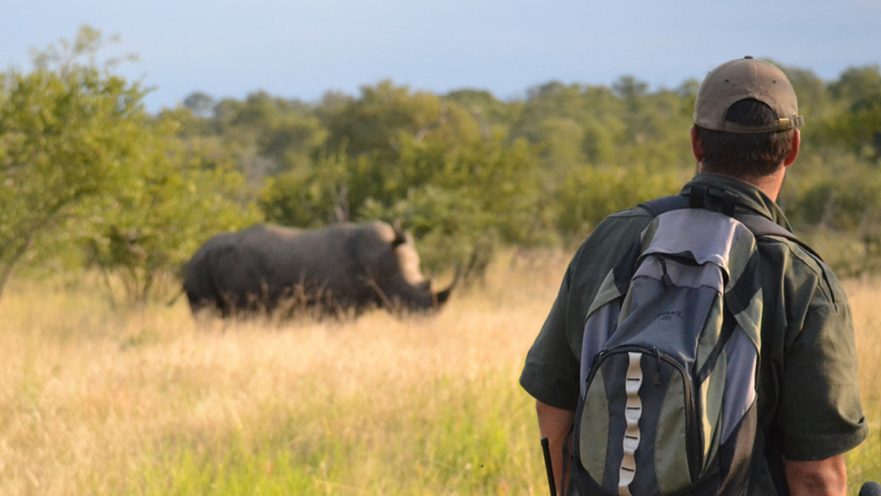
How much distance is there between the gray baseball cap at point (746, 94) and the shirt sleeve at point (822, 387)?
431 mm

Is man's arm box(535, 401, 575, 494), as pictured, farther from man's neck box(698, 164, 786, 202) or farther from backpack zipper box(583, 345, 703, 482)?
man's neck box(698, 164, 786, 202)

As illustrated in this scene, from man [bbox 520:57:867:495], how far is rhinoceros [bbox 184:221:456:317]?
10.1 meters

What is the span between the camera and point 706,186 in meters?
2.27

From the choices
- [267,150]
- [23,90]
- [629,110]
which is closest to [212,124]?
[267,150]

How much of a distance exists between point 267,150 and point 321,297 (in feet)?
130

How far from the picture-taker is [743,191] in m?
2.31

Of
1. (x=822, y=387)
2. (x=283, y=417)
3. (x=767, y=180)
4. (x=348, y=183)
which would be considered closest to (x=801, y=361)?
(x=822, y=387)

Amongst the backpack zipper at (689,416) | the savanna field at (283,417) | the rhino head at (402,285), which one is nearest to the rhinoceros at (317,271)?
the rhino head at (402,285)

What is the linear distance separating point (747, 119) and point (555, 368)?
759mm

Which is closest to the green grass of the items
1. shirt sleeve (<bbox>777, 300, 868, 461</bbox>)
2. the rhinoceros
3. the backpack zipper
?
shirt sleeve (<bbox>777, 300, 868, 461</bbox>)

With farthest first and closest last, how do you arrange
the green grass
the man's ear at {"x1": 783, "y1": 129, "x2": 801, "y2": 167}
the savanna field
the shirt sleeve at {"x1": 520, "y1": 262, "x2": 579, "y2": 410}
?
the savanna field
the green grass
the shirt sleeve at {"x1": 520, "y1": 262, "x2": 579, "y2": 410}
the man's ear at {"x1": 783, "y1": 129, "x2": 801, "y2": 167}

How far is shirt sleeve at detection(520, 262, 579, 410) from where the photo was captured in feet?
8.34

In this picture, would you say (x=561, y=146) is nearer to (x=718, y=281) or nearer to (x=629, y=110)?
(x=629, y=110)

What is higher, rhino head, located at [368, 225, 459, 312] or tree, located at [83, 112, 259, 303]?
tree, located at [83, 112, 259, 303]
